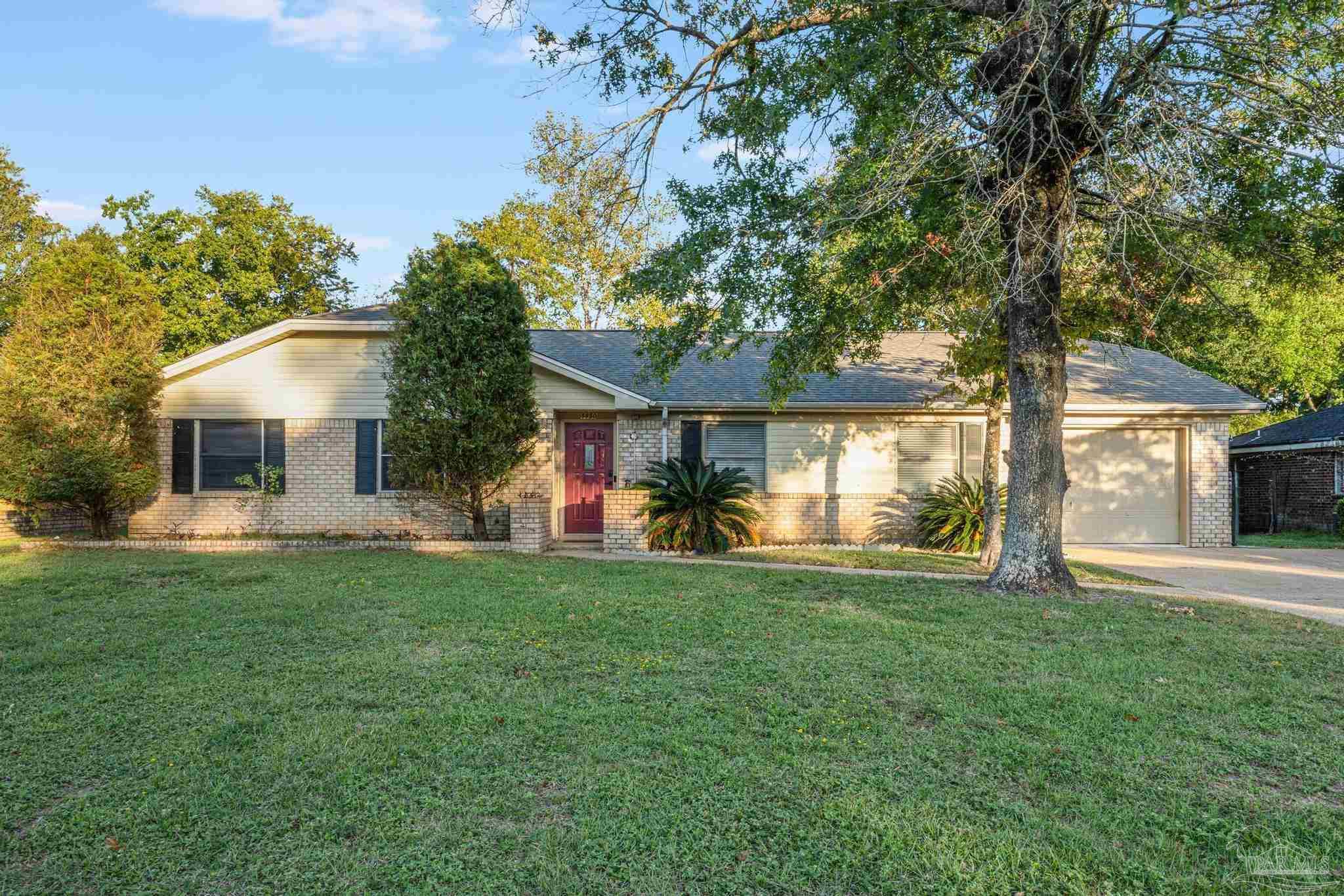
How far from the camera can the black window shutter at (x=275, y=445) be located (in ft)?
41.8

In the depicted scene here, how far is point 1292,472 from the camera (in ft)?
57.8

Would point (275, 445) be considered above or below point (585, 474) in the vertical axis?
above

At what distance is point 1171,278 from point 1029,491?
295 centimetres

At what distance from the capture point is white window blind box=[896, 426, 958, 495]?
13.1 metres

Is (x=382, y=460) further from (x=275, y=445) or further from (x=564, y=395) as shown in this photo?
(x=564, y=395)

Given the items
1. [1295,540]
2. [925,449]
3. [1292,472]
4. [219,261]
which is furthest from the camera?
[219,261]

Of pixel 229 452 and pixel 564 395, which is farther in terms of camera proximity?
pixel 229 452

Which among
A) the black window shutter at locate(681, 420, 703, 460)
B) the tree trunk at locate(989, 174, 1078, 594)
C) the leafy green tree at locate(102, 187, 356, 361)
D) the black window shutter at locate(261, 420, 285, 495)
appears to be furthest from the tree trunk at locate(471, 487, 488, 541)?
the leafy green tree at locate(102, 187, 356, 361)

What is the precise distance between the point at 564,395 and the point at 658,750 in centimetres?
951

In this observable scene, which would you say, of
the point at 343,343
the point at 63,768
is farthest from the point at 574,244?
the point at 63,768

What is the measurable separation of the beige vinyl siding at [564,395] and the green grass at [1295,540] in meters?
11.9

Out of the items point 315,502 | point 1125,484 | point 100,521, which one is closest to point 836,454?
point 1125,484

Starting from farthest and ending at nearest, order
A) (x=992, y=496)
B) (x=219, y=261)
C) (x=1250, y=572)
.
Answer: (x=219, y=261) → (x=992, y=496) → (x=1250, y=572)

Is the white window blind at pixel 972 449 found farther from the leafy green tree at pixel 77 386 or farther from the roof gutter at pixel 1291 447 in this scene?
the leafy green tree at pixel 77 386
